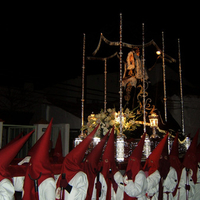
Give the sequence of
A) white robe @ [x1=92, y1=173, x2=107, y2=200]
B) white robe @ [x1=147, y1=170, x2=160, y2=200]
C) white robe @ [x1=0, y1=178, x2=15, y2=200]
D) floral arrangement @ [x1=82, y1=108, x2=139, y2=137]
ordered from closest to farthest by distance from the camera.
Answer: white robe @ [x1=0, y1=178, x2=15, y2=200], white robe @ [x1=92, y1=173, x2=107, y2=200], white robe @ [x1=147, y1=170, x2=160, y2=200], floral arrangement @ [x1=82, y1=108, x2=139, y2=137]

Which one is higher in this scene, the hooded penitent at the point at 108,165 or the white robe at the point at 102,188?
the hooded penitent at the point at 108,165

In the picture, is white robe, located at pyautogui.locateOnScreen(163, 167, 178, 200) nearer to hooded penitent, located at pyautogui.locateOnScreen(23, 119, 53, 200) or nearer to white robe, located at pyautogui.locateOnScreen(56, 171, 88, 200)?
white robe, located at pyautogui.locateOnScreen(56, 171, 88, 200)

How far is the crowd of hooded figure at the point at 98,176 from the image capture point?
305 cm

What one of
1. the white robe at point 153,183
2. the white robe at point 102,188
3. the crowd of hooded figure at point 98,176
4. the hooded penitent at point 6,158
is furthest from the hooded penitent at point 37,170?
the white robe at point 153,183

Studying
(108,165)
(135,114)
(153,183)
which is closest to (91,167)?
(108,165)

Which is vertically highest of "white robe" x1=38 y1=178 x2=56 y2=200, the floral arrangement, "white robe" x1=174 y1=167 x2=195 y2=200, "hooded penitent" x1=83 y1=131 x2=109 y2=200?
the floral arrangement

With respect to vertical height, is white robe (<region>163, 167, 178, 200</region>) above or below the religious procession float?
below

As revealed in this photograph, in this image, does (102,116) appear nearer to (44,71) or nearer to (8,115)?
(44,71)

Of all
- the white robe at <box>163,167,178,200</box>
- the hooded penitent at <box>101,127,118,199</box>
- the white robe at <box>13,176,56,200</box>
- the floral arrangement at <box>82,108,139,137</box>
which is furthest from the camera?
the floral arrangement at <box>82,108,139,137</box>

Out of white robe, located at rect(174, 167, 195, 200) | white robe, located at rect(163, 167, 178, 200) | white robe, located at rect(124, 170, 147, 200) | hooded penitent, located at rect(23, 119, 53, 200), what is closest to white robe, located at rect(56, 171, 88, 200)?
hooded penitent, located at rect(23, 119, 53, 200)

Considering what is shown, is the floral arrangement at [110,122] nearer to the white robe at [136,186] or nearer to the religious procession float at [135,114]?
the religious procession float at [135,114]

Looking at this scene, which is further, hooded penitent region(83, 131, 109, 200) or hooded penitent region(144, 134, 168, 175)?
hooded penitent region(144, 134, 168, 175)

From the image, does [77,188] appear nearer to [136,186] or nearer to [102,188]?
[102,188]

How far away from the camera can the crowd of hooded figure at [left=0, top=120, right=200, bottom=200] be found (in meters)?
3.05
